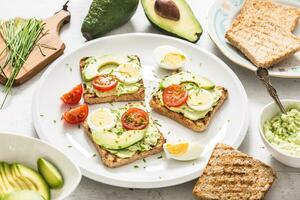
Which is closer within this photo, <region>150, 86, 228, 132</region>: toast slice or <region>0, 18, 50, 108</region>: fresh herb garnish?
<region>150, 86, 228, 132</region>: toast slice

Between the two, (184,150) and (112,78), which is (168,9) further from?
(184,150)

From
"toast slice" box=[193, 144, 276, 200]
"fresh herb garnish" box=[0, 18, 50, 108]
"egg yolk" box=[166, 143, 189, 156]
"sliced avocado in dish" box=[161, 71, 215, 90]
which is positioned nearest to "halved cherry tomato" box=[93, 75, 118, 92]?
"sliced avocado in dish" box=[161, 71, 215, 90]

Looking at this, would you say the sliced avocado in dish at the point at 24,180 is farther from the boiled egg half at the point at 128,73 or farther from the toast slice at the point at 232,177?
the boiled egg half at the point at 128,73

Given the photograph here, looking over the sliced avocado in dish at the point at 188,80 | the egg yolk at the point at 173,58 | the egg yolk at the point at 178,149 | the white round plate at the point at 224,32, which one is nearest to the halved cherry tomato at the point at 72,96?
the sliced avocado in dish at the point at 188,80

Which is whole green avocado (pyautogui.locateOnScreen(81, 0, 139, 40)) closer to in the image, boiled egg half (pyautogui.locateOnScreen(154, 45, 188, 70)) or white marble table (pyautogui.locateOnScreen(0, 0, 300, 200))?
white marble table (pyautogui.locateOnScreen(0, 0, 300, 200))

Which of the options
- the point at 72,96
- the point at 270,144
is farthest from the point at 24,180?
the point at 270,144

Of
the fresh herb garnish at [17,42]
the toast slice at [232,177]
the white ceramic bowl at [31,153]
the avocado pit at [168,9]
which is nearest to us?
the white ceramic bowl at [31,153]
